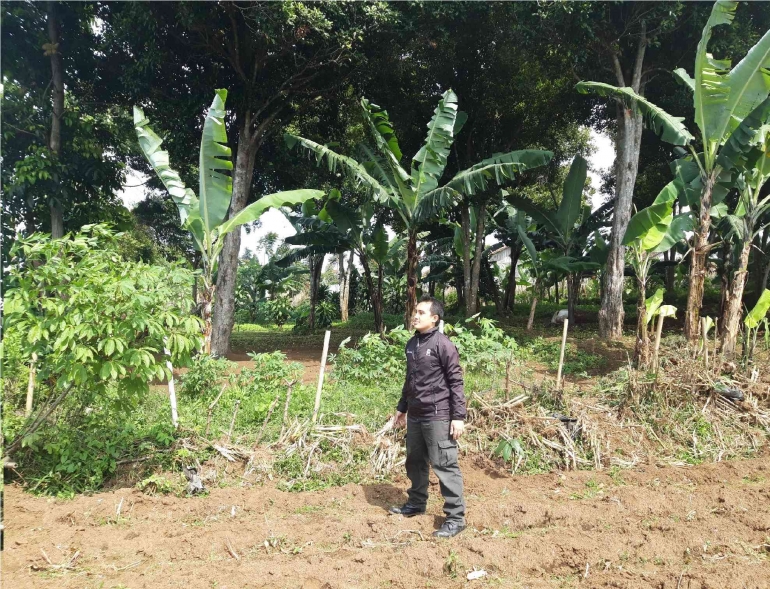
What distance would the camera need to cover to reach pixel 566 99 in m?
13.6

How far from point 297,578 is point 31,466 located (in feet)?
8.69

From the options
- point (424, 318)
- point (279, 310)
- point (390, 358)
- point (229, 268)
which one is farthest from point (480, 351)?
point (279, 310)

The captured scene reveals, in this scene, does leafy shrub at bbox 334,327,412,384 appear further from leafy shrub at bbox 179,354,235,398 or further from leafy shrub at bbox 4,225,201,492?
leafy shrub at bbox 4,225,201,492

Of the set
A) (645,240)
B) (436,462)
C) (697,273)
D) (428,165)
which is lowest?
(436,462)

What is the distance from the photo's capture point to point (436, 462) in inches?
146

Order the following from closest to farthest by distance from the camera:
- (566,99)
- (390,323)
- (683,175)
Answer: (683,175)
(566,99)
(390,323)

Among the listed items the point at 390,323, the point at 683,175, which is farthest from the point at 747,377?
the point at 390,323

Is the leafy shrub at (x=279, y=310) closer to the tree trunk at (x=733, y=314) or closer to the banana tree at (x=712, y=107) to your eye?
the banana tree at (x=712, y=107)

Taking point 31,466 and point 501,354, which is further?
point 501,354

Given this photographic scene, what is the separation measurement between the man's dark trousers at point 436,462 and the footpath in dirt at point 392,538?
0.59ft

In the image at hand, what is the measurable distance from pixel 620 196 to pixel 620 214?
38 centimetres

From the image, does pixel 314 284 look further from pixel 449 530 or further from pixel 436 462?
pixel 449 530

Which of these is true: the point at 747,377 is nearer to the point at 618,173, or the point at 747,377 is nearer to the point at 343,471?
the point at 343,471

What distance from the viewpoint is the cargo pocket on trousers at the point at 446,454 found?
12.1 feet
